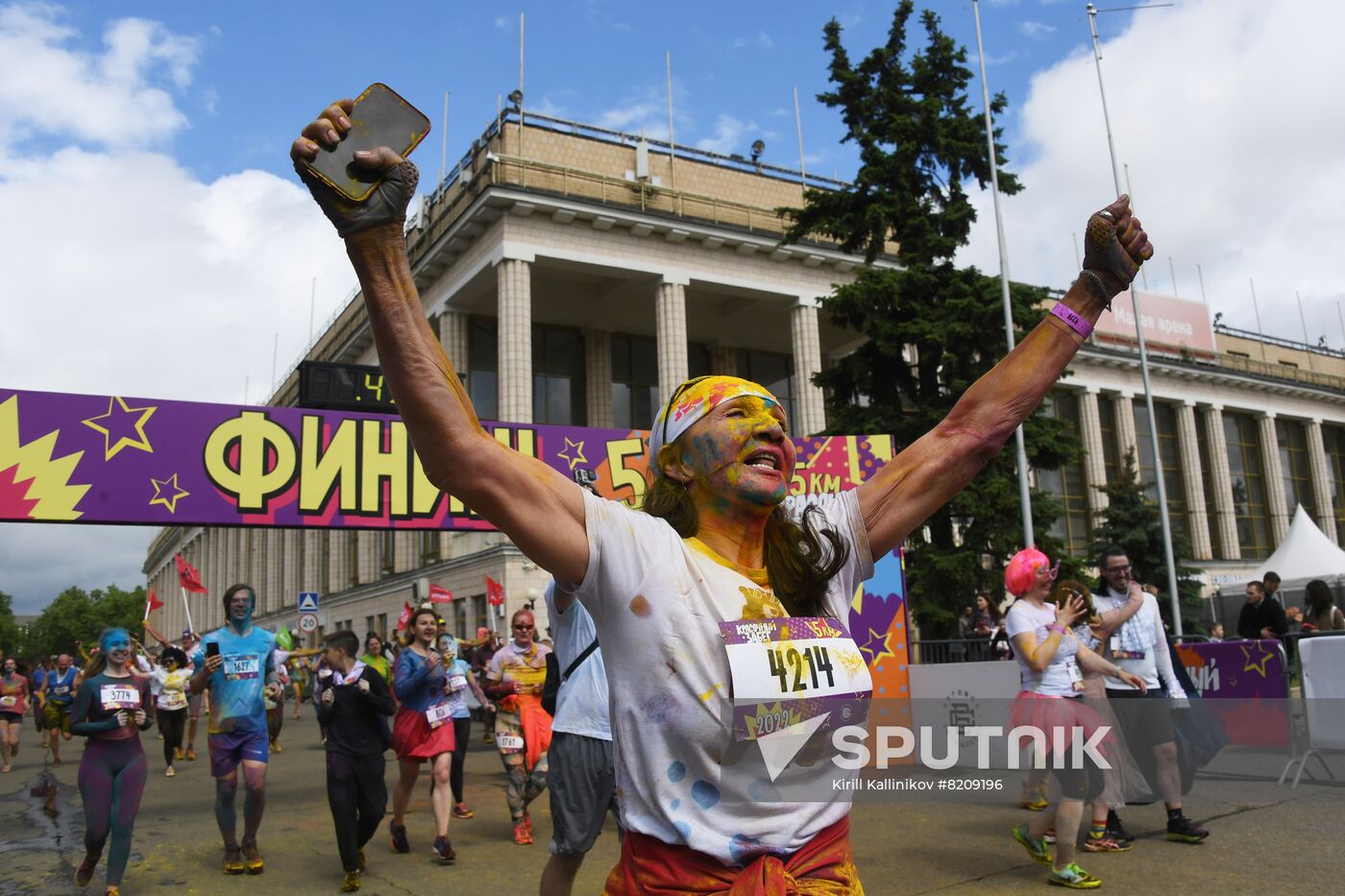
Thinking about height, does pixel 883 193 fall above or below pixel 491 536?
above

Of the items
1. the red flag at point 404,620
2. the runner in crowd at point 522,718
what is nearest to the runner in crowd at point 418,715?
the red flag at point 404,620

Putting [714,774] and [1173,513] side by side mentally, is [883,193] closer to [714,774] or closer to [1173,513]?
[714,774]

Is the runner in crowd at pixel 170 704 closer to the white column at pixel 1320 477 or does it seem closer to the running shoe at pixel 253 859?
the running shoe at pixel 253 859

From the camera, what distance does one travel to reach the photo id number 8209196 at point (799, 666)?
1999 millimetres

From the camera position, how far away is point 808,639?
2109 mm

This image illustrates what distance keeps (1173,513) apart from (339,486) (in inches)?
1748

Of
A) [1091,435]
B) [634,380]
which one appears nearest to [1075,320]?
[634,380]

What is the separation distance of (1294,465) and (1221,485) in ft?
25.1

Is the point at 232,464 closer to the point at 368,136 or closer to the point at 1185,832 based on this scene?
the point at 1185,832

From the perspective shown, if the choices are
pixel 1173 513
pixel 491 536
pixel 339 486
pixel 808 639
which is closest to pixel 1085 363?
pixel 1173 513

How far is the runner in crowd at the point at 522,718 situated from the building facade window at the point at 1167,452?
44367 mm

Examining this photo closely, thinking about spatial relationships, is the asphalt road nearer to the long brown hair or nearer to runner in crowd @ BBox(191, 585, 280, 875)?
runner in crowd @ BBox(191, 585, 280, 875)

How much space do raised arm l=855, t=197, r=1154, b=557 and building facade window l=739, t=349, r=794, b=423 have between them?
123ft

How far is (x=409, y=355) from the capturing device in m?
1.81
